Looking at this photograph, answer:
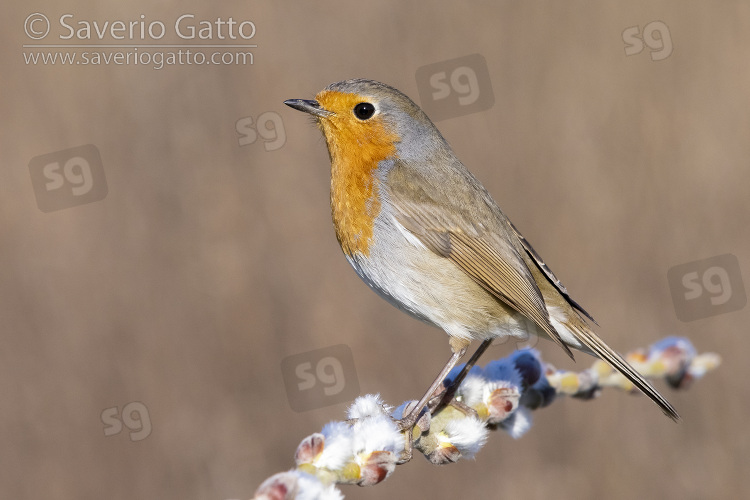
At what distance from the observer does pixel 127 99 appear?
5906mm

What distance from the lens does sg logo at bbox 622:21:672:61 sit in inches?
247

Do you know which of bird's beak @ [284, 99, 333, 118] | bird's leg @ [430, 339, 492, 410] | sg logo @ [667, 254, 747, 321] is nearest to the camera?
bird's leg @ [430, 339, 492, 410]

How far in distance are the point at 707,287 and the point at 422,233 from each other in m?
3.30

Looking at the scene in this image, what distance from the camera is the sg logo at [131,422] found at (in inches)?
209

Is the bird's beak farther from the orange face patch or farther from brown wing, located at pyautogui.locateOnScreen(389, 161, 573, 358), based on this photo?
brown wing, located at pyautogui.locateOnScreen(389, 161, 573, 358)

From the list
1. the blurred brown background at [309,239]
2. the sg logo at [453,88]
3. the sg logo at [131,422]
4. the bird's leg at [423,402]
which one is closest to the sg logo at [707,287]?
the blurred brown background at [309,239]

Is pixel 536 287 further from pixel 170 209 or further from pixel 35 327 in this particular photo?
pixel 35 327

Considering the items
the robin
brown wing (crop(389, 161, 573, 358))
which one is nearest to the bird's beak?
the robin

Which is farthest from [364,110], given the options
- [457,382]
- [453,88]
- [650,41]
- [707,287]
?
[650,41]

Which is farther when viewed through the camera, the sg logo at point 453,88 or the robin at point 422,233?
Result: the sg logo at point 453,88

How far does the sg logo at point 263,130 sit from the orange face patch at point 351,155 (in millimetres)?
2681

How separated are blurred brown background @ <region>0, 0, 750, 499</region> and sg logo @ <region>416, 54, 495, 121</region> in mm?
196

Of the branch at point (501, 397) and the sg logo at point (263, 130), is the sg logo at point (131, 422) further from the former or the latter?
the branch at point (501, 397)

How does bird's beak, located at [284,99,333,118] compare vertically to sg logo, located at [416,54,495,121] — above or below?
below
